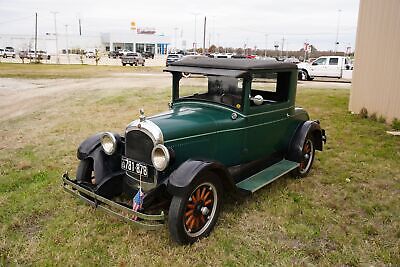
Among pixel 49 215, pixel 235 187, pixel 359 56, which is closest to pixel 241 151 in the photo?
pixel 235 187

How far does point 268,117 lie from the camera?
466cm

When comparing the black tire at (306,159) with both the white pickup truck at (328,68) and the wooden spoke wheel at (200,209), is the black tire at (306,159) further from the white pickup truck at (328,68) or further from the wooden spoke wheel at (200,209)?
the white pickup truck at (328,68)

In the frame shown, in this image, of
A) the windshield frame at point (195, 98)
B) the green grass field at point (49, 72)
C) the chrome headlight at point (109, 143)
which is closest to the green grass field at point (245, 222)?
the chrome headlight at point (109, 143)

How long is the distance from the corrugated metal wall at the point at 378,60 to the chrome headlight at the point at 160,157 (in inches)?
289

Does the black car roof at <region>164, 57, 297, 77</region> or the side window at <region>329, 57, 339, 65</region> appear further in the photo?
the side window at <region>329, 57, 339, 65</region>

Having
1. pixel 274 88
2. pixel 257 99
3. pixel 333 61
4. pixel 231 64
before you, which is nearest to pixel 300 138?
pixel 274 88

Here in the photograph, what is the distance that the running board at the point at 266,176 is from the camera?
13.8 ft

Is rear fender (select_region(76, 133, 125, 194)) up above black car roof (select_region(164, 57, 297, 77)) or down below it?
below

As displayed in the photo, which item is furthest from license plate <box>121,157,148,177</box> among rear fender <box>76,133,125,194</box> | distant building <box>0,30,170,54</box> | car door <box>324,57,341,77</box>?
distant building <box>0,30,170,54</box>

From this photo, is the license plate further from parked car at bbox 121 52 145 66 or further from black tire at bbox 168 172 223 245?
parked car at bbox 121 52 145 66

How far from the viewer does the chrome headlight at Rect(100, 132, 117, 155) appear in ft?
13.3

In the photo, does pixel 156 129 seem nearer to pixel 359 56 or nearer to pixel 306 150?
pixel 306 150

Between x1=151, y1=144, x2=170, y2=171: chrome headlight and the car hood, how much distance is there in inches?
6.7

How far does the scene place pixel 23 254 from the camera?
335 cm
